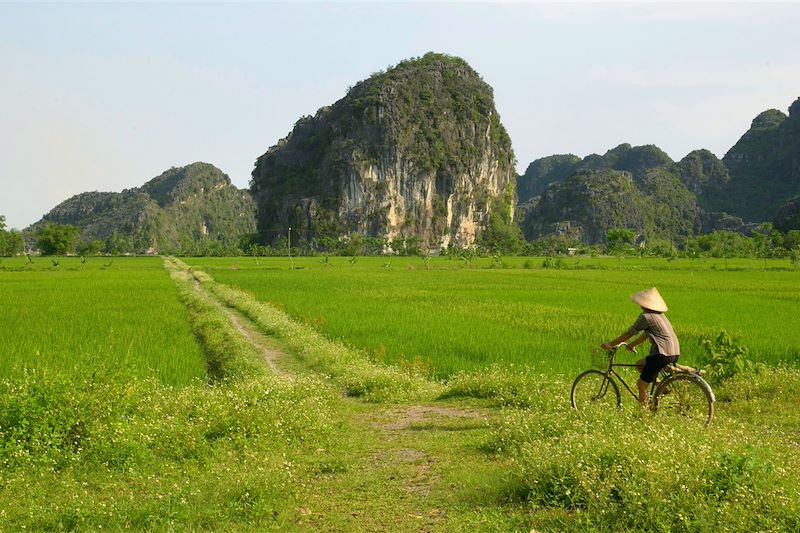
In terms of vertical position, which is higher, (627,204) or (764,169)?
(764,169)

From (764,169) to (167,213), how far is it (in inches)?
5124

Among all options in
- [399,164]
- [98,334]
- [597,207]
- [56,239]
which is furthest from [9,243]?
[597,207]

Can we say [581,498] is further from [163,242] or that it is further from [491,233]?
[163,242]

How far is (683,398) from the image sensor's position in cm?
625

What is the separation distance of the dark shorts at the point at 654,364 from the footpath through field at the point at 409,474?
1.65 meters

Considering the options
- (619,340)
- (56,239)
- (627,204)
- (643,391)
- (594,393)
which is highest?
(627,204)

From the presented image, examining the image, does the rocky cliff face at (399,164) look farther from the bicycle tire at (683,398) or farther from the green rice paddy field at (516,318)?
the bicycle tire at (683,398)

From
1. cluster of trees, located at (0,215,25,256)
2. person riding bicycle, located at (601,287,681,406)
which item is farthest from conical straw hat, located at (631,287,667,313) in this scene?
cluster of trees, located at (0,215,25,256)

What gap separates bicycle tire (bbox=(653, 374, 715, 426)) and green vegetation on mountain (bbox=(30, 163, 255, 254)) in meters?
122

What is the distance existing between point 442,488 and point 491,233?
371 ft

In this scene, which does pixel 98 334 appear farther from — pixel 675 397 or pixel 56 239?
pixel 56 239

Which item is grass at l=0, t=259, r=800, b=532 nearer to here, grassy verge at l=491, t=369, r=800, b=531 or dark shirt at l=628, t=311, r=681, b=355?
grassy verge at l=491, t=369, r=800, b=531

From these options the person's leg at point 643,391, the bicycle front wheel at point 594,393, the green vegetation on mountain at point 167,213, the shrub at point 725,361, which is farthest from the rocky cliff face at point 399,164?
the person's leg at point 643,391

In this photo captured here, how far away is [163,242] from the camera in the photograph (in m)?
134
